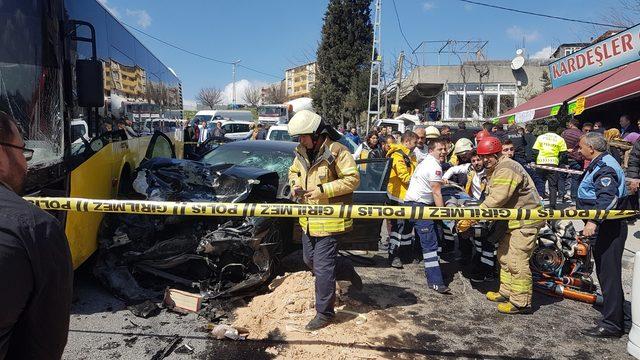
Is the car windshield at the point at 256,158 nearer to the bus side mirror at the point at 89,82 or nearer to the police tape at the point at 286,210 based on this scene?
the bus side mirror at the point at 89,82

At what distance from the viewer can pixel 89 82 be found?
417 centimetres

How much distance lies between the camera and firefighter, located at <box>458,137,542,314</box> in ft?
15.0

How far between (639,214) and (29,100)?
5223 millimetres

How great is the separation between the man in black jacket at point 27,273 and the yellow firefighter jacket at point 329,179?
2627 mm

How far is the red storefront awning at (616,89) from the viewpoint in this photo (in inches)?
362

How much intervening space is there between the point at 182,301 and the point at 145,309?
1.09ft

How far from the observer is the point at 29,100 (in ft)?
12.6

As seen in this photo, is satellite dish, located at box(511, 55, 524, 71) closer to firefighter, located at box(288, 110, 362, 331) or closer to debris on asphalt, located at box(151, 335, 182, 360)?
firefighter, located at box(288, 110, 362, 331)

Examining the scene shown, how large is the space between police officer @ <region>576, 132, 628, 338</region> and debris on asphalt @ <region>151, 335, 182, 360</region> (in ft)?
11.8

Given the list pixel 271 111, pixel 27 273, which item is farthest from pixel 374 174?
pixel 271 111

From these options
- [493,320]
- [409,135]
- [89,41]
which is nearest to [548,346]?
[493,320]

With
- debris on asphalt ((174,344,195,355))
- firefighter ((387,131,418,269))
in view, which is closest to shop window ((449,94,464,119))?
firefighter ((387,131,418,269))

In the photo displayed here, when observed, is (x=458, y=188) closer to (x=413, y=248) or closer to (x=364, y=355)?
(x=413, y=248)

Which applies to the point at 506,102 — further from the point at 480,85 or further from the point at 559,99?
the point at 559,99
